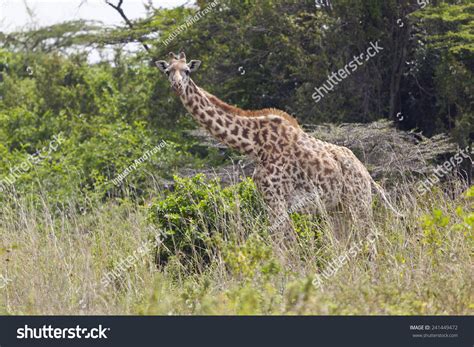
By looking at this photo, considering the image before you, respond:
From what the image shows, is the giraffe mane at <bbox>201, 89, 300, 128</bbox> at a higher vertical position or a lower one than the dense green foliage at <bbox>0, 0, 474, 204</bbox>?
lower

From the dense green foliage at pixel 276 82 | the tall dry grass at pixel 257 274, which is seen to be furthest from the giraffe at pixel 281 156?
the dense green foliage at pixel 276 82

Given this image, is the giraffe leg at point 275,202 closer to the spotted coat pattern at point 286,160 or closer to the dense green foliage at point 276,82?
the spotted coat pattern at point 286,160

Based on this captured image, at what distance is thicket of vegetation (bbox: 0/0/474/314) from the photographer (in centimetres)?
785

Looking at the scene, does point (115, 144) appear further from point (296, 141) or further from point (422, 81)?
point (296, 141)

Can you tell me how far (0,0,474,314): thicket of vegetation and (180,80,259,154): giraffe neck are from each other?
58 cm

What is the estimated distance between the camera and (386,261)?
8875mm

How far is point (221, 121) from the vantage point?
11.0 meters

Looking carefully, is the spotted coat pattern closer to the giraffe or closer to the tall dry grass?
the giraffe

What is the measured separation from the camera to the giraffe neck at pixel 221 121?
10867 mm

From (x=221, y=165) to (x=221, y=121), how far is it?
6157mm

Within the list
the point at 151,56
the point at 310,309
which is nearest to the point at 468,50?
the point at 151,56

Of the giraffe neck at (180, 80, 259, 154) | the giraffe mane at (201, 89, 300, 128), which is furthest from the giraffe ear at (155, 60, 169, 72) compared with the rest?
the giraffe mane at (201, 89, 300, 128)

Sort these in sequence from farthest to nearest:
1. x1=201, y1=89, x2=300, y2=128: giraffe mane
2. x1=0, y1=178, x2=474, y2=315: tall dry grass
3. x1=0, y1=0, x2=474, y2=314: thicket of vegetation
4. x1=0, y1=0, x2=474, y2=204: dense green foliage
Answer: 1. x1=0, y1=0, x2=474, y2=204: dense green foliage
2. x1=201, y1=89, x2=300, y2=128: giraffe mane
3. x1=0, y1=0, x2=474, y2=314: thicket of vegetation
4. x1=0, y1=178, x2=474, y2=315: tall dry grass

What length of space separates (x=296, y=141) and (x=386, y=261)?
237cm
